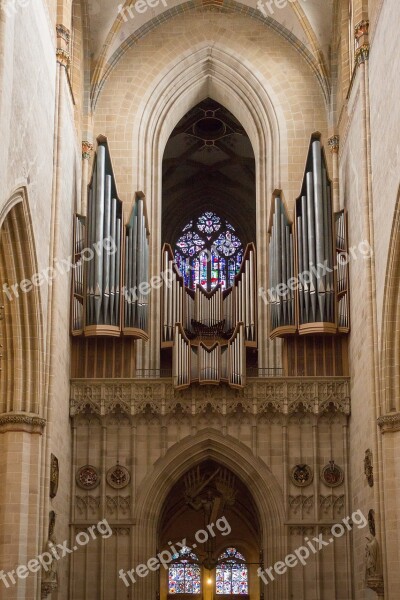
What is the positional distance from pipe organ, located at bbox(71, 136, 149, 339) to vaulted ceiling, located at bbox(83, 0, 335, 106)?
3.39m

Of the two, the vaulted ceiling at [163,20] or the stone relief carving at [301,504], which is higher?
the vaulted ceiling at [163,20]

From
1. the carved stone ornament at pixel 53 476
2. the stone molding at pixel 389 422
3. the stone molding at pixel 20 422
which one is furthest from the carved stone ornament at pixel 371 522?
the stone molding at pixel 20 422

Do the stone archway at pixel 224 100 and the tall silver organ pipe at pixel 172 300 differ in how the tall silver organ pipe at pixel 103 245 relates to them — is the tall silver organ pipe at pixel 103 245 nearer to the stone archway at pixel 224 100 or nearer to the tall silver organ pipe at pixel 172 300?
the tall silver organ pipe at pixel 172 300

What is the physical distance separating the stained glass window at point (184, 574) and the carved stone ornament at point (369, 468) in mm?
12504

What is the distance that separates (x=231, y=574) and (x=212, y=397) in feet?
33.4

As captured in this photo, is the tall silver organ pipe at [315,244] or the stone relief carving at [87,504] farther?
the tall silver organ pipe at [315,244]

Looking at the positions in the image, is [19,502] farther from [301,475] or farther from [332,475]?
[332,475]

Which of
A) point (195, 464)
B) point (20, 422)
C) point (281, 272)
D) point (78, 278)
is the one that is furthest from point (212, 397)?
point (20, 422)

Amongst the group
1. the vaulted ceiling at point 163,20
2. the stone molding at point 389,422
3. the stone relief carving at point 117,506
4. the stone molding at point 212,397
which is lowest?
the stone relief carving at point 117,506

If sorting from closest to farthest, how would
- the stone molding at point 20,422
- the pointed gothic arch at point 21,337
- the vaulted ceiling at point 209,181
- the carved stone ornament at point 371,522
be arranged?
1. the pointed gothic arch at point 21,337
2. the stone molding at point 20,422
3. the carved stone ornament at point 371,522
4. the vaulted ceiling at point 209,181

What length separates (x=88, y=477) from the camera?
77.5 feet

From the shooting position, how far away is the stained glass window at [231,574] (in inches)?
1256

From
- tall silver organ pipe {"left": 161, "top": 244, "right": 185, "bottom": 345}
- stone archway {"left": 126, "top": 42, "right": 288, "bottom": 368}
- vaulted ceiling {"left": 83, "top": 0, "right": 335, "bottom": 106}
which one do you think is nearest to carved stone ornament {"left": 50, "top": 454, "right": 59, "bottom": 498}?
tall silver organ pipe {"left": 161, "top": 244, "right": 185, "bottom": 345}

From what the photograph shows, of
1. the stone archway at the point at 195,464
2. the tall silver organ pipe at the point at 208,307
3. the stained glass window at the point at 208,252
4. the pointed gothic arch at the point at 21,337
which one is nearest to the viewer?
the pointed gothic arch at the point at 21,337
